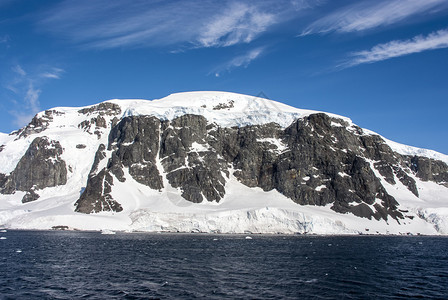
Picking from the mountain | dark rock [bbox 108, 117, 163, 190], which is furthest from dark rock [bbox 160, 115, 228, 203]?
dark rock [bbox 108, 117, 163, 190]

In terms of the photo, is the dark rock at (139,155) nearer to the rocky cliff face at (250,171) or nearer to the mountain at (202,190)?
the rocky cliff face at (250,171)

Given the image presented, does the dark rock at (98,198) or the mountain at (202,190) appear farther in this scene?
the dark rock at (98,198)

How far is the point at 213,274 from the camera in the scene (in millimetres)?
52156

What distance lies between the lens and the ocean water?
4116cm

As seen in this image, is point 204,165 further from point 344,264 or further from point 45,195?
point 344,264

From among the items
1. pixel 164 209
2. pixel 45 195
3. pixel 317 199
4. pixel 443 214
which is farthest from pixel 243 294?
pixel 45 195

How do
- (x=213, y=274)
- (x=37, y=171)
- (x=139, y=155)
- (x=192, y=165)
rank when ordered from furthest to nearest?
(x=139, y=155) < (x=37, y=171) < (x=192, y=165) < (x=213, y=274)

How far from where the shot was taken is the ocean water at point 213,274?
41.2 m

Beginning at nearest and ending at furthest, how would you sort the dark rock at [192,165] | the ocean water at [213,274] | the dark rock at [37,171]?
the ocean water at [213,274] < the dark rock at [192,165] < the dark rock at [37,171]

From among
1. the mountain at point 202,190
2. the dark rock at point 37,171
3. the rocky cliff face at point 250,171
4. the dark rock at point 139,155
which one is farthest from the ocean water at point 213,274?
the dark rock at point 37,171

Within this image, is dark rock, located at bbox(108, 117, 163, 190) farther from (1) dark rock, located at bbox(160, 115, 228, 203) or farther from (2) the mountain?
(1) dark rock, located at bbox(160, 115, 228, 203)

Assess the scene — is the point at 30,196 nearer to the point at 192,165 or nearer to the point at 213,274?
the point at 192,165

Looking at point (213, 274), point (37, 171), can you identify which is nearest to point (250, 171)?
point (37, 171)

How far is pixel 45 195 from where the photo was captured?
7136 inches
